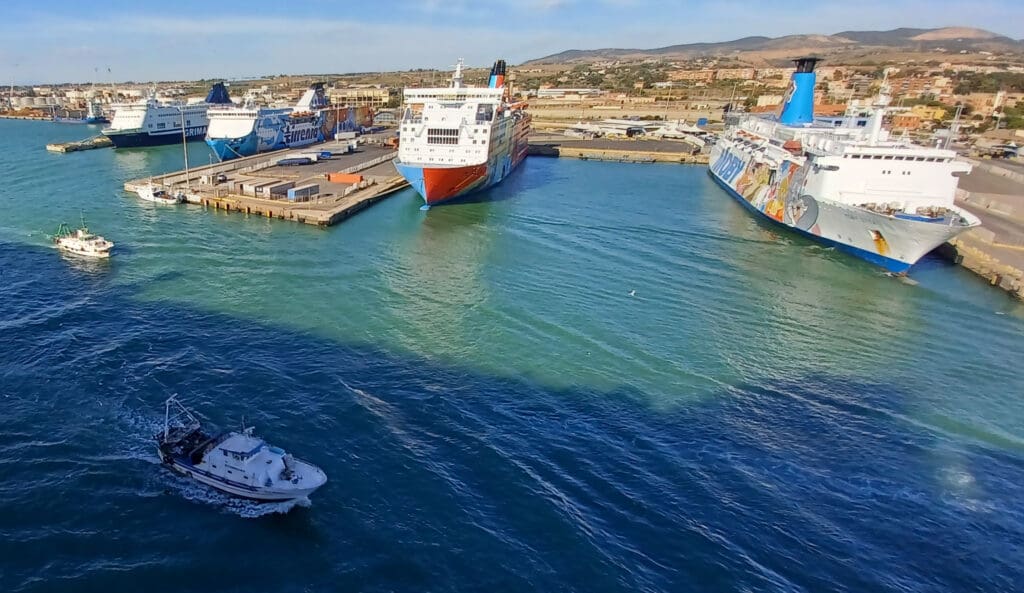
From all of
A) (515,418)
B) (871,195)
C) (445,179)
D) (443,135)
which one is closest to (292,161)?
(443,135)

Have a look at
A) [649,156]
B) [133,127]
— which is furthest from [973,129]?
[133,127]

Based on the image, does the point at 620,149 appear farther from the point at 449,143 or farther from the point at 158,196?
the point at 158,196

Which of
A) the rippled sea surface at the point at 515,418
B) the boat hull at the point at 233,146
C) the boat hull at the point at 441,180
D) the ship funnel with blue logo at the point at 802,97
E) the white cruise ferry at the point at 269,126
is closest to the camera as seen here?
the rippled sea surface at the point at 515,418

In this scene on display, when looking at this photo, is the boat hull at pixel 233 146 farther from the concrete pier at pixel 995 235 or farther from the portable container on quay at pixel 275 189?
the concrete pier at pixel 995 235

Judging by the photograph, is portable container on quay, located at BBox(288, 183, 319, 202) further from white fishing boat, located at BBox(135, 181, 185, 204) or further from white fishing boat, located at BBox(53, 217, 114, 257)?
white fishing boat, located at BBox(53, 217, 114, 257)

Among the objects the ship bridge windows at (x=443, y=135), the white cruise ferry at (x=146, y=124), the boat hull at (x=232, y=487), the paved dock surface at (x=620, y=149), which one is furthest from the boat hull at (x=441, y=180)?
the white cruise ferry at (x=146, y=124)

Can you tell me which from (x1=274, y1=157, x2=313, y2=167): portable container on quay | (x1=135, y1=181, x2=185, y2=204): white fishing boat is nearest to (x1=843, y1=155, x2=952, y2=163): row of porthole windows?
(x1=135, y1=181, x2=185, y2=204): white fishing boat

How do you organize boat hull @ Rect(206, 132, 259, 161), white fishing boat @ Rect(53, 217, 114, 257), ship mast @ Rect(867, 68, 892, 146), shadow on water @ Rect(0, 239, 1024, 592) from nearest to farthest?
shadow on water @ Rect(0, 239, 1024, 592) → white fishing boat @ Rect(53, 217, 114, 257) → ship mast @ Rect(867, 68, 892, 146) → boat hull @ Rect(206, 132, 259, 161)
